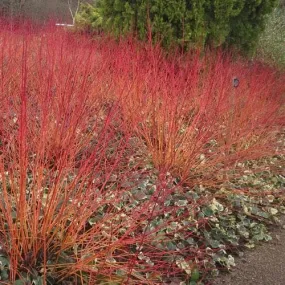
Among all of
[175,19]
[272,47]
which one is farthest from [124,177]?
[272,47]

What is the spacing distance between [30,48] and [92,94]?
1.80m

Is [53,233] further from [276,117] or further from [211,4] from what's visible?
[211,4]

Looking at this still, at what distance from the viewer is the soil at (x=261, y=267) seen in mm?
2730

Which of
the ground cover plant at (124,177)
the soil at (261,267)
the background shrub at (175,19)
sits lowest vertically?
the soil at (261,267)

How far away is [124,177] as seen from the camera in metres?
2.89

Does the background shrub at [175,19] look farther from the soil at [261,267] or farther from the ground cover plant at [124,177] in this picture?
the soil at [261,267]

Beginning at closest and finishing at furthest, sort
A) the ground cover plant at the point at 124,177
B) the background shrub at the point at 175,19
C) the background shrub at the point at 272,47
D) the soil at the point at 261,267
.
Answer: the ground cover plant at the point at 124,177 → the soil at the point at 261,267 → the background shrub at the point at 175,19 → the background shrub at the point at 272,47

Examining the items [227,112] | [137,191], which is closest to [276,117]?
[227,112]

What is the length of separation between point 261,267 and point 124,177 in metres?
1.03

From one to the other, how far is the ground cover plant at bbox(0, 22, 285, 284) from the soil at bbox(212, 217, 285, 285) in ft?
0.27

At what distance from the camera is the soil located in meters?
2.73

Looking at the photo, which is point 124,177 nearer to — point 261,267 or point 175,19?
point 261,267

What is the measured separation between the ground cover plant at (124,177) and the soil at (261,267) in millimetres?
84

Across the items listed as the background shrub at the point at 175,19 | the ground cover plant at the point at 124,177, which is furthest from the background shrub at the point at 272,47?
the ground cover plant at the point at 124,177
